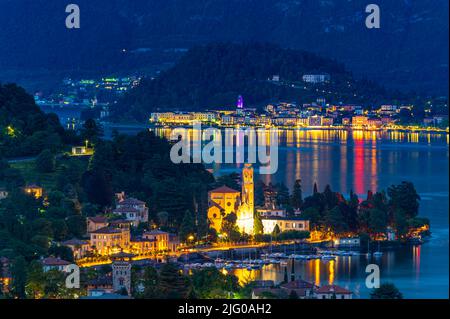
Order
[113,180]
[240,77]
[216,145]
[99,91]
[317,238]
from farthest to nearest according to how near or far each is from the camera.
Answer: [99,91] → [240,77] → [216,145] → [113,180] → [317,238]

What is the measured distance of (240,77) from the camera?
5309 cm

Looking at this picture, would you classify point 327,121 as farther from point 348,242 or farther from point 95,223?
point 95,223

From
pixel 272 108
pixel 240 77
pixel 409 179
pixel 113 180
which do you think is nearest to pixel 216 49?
pixel 240 77

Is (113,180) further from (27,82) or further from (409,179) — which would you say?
(27,82)

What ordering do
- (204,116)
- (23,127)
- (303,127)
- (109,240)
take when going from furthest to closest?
(204,116)
(303,127)
(23,127)
(109,240)

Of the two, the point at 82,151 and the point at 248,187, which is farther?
the point at 82,151

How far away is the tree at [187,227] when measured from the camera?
57.2ft

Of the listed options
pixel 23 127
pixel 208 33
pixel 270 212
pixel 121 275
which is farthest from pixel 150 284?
pixel 208 33

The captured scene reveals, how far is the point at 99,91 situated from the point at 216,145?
79.2ft

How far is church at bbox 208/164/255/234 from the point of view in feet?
59.7

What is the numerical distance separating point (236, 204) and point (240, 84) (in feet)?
112

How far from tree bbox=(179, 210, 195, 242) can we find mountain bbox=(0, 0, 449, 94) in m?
40.2

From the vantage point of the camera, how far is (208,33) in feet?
223

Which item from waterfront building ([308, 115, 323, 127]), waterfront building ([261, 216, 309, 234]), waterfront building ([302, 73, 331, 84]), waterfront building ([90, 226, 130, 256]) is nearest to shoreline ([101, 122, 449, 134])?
waterfront building ([308, 115, 323, 127])
